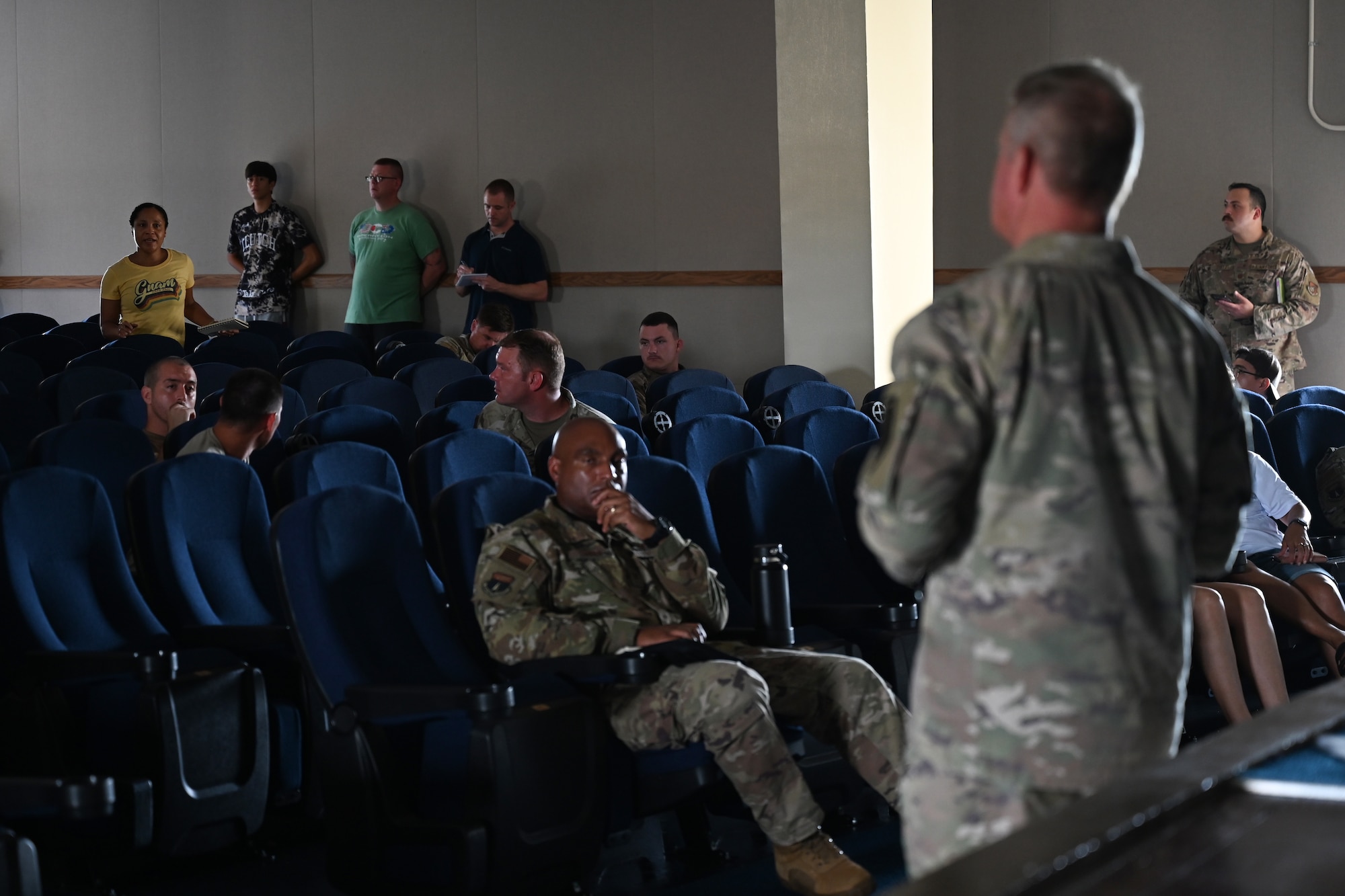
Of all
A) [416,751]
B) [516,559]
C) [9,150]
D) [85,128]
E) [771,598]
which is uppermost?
[85,128]

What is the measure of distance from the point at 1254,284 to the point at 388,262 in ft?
16.4

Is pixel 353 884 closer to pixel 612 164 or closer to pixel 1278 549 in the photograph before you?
pixel 1278 549

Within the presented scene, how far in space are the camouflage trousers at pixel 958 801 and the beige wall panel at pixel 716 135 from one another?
7.20 metres

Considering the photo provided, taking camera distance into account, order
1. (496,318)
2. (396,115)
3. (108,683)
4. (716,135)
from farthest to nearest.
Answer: (396,115), (716,135), (496,318), (108,683)

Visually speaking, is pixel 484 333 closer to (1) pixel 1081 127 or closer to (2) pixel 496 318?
(2) pixel 496 318

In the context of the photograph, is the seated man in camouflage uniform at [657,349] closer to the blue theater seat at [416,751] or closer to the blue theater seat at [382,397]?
the blue theater seat at [382,397]

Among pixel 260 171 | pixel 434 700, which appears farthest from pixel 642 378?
pixel 434 700

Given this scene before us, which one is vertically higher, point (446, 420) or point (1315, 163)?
point (1315, 163)

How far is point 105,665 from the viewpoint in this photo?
2855 mm

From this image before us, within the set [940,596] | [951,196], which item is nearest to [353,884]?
[940,596]

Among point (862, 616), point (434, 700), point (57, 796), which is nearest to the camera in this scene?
point (57, 796)

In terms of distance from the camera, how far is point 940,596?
59.1 inches

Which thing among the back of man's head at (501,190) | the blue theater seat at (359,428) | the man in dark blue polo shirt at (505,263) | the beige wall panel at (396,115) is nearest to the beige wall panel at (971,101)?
the man in dark blue polo shirt at (505,263)

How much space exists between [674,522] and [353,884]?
1.27 metres
